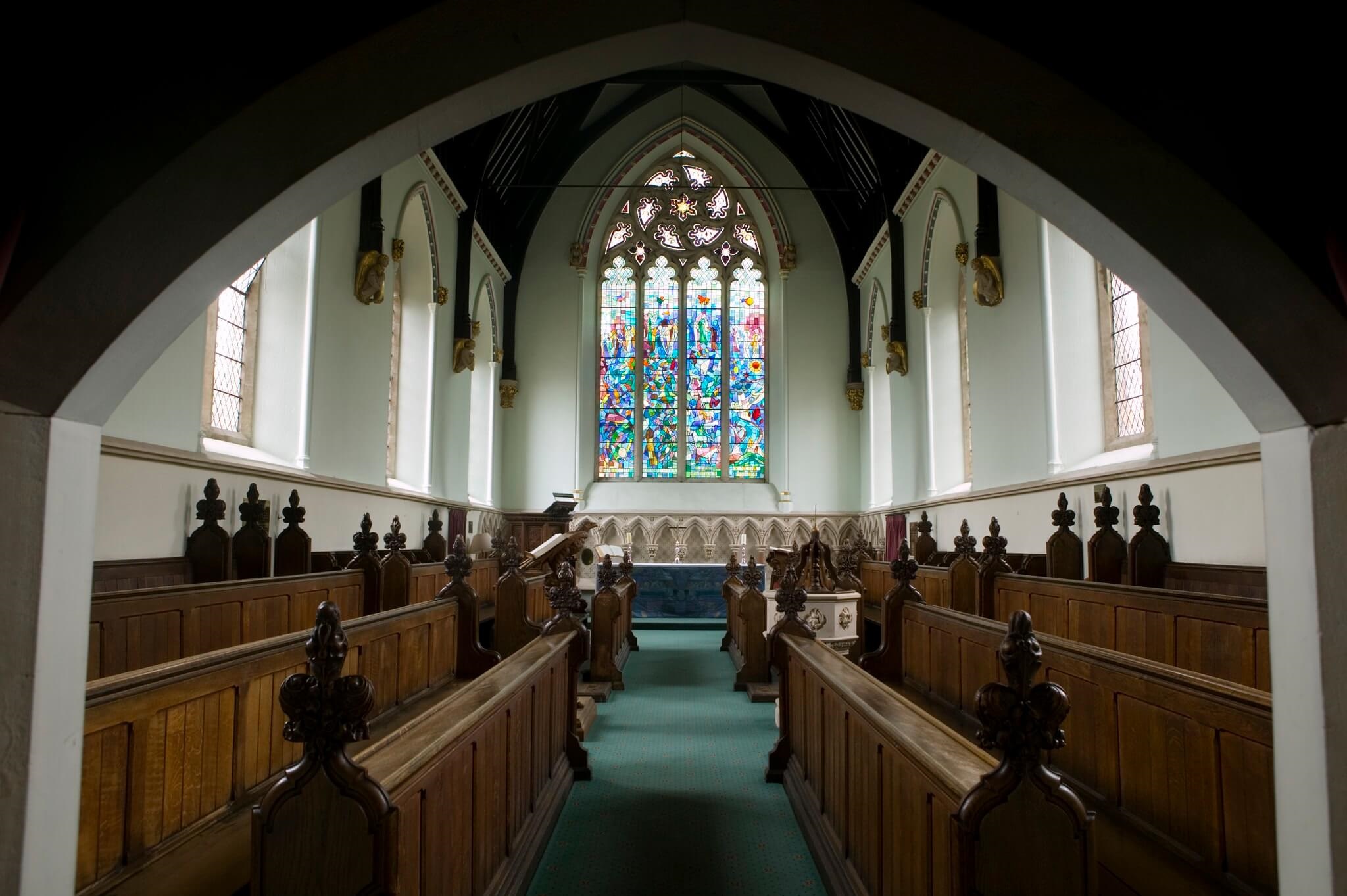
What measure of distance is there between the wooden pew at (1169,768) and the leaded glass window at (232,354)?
6105 mm

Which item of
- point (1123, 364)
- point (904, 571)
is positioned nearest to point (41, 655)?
point (904, 571)

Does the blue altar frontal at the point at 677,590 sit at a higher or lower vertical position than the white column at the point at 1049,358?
lower

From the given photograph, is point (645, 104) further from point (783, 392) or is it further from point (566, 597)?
point (566, 597)

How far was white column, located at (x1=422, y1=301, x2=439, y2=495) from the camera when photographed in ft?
32.9

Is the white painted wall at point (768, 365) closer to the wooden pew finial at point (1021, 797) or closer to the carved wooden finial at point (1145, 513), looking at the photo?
the carved wooden finial at point (1145, 513)

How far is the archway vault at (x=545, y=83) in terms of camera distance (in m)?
1.59

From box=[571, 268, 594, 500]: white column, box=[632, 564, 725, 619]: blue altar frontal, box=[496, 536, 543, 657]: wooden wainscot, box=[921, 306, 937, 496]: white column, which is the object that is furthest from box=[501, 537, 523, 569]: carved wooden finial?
box=[571, 268, 594, 500]: white column

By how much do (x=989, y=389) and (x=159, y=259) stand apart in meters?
8.02

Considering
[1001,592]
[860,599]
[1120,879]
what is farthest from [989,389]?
[1120,879]

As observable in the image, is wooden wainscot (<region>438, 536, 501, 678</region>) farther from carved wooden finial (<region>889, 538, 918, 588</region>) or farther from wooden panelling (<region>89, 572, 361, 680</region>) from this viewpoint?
carved wooden finial (<region>889, 538, 918, 588</region>)

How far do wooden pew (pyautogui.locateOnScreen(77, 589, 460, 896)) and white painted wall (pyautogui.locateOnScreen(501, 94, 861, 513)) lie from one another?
1046 cm

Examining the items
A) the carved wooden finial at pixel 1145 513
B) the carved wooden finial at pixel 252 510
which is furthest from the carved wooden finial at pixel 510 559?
the carved wooden finial at pixel 1145 513

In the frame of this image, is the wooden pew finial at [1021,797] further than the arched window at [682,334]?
No

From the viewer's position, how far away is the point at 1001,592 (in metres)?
5.17
